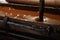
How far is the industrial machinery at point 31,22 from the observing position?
3.82ft

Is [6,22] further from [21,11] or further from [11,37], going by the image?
[21,11]

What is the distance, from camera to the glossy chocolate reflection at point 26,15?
138 centimetres

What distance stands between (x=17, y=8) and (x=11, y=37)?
477 millimetres

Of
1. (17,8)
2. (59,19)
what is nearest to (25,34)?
(59,19)

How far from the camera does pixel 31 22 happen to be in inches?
48.9

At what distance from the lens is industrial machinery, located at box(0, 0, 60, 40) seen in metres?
1.17

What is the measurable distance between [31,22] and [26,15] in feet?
1.08

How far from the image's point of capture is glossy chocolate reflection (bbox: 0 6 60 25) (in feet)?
4.54

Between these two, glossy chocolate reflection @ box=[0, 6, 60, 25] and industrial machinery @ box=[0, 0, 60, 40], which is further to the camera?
glossy chocolate reflection @ box=[0, 6, 60, 25]

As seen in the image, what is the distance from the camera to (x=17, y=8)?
1713 millimetres

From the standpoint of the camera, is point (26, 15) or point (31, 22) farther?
point (26, 15)

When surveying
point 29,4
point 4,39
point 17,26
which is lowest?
point 4,39

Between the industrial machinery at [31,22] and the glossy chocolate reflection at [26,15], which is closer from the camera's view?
the industrial machinery at [31,22]

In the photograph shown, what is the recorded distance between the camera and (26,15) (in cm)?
156
